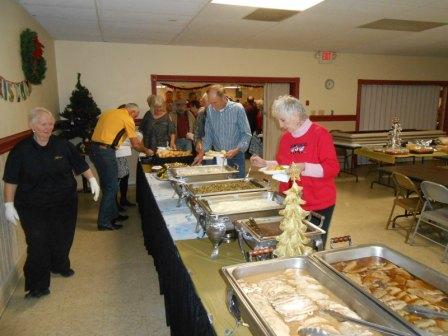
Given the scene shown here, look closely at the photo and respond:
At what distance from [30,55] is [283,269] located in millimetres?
3277

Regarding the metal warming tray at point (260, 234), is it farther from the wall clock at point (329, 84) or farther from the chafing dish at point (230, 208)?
the wall clock at point (329, 84)

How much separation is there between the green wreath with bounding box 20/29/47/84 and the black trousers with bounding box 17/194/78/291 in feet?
5.23

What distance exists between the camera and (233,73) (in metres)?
5.70

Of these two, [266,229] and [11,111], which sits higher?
[11,111]

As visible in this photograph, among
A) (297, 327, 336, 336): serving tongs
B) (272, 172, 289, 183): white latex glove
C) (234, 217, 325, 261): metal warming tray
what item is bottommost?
(297, 327, 336, 336): serving tongs

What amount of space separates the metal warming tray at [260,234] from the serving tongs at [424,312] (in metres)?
0.41

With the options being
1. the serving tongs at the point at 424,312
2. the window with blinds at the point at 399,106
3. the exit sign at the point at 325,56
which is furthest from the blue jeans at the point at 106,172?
the window with blinds at the point at 399,106

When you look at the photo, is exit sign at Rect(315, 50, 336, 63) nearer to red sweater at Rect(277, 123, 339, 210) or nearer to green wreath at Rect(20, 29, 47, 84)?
green wreath at Rect(20, 29, 47, 84)

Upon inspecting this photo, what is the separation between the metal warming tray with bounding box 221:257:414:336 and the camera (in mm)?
821

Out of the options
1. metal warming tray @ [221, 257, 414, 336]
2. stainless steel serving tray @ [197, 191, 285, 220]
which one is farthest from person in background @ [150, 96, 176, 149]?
metal warming tray @ [221, 257, 414, 336]

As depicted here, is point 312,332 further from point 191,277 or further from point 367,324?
point 191,277

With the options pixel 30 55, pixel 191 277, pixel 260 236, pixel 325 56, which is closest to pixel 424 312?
pixel 260 236

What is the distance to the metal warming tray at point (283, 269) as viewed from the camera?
0.82 m

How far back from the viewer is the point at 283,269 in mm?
1122
